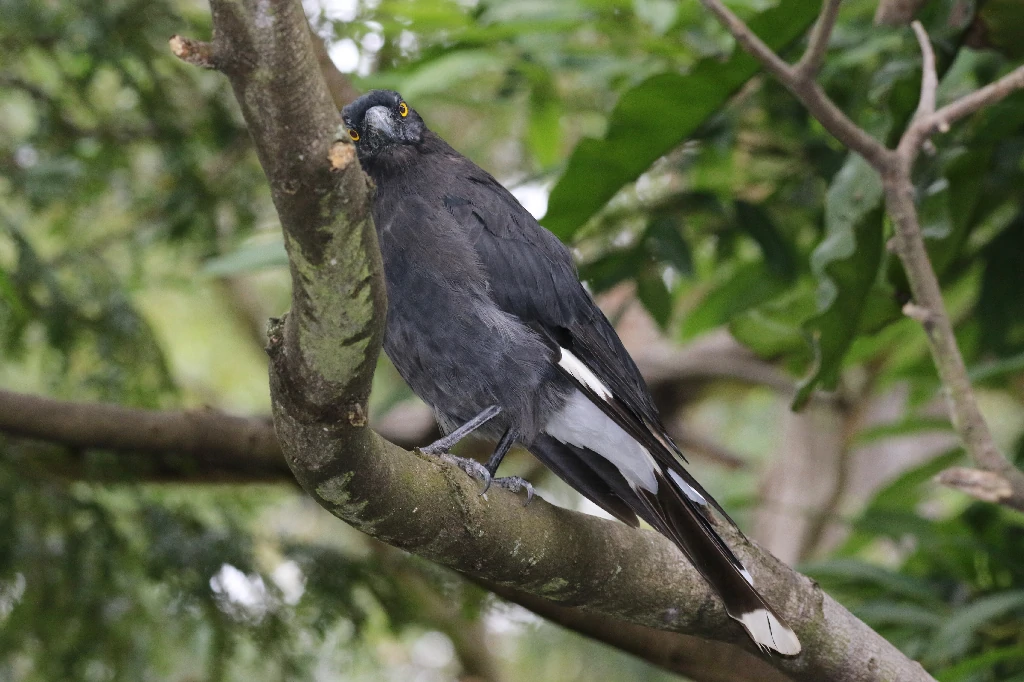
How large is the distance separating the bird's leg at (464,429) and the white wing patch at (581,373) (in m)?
0.16

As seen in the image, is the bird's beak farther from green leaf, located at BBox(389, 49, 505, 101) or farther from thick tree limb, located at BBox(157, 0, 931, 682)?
thick tree limb, located at BBox(157, 0, 931, 682)

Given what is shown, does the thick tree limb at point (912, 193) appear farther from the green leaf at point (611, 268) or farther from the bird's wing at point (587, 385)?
the green leaf at point (611, 268)

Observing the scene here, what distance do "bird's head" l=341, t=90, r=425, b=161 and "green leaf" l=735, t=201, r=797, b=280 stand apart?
96 cm

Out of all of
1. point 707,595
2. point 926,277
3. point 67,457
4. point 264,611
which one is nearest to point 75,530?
point 67,457

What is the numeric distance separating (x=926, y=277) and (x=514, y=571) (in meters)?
0.95

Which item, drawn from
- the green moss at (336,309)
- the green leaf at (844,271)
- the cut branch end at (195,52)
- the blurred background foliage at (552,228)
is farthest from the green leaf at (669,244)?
the cut branch end at (195,52)

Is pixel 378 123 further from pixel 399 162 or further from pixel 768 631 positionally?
pixel 768 631

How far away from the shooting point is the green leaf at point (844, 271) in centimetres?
216

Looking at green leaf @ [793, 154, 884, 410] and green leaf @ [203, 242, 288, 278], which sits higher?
green leaf @ [793, 154, 884, 410]

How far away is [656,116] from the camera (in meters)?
2.43

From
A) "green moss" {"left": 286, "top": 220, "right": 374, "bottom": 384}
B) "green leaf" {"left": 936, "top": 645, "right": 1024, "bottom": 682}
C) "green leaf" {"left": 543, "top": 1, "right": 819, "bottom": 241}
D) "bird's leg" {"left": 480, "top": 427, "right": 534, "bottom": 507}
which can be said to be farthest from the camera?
"green leaf" {"left": 543, "top": 1, "right": 819, "bottom": 241}

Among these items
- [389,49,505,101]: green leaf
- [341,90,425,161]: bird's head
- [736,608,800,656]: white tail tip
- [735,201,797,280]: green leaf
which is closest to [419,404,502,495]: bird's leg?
[736,608,800,656]: white tail tip

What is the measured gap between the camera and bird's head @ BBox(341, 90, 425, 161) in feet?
7.59

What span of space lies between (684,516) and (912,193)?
2.48 ft
